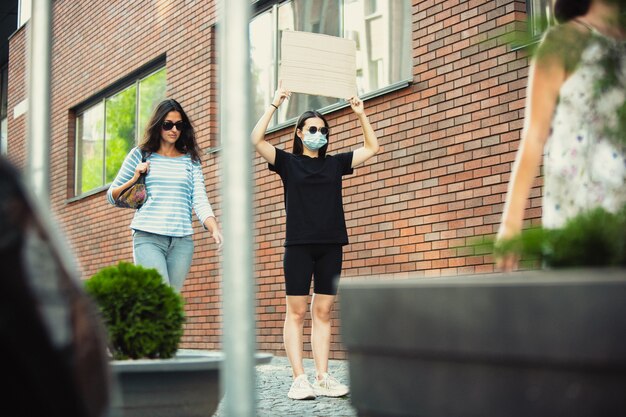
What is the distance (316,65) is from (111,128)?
31.1 ft

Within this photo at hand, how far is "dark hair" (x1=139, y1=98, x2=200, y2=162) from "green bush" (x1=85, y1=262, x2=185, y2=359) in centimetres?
224

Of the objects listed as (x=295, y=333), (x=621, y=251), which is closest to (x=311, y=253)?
(x=295, y=333)

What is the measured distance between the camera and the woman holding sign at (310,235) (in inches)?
225

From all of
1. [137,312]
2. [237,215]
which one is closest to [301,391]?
[137,312]

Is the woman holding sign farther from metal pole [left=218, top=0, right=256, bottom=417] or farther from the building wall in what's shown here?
metal pole [left=218, top=0, right=256, bottom=417]

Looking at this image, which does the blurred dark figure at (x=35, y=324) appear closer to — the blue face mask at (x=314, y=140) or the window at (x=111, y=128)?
the blue face mask at (x=314, y=140)

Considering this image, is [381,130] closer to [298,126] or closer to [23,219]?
[298,126]

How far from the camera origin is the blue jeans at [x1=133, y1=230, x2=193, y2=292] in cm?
538

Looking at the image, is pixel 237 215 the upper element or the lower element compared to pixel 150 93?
lower

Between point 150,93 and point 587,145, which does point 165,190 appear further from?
point 150,93

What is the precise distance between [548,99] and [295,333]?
3.48 m

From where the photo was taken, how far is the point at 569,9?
8.40ft

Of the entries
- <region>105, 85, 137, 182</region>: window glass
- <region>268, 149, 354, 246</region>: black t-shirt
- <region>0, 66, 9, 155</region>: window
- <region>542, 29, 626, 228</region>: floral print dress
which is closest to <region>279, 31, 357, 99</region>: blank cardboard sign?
<region>268, 149, 354, 246</region>: black t-shirt

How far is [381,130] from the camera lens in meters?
8.59
